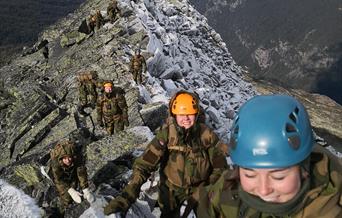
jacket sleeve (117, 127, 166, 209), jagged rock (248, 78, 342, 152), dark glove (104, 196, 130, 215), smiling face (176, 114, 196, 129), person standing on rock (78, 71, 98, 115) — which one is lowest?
jagged rock (248, 78, 342, 152)

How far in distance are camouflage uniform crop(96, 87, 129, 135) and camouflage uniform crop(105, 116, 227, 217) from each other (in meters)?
11.4

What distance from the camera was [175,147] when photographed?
7.43 meters

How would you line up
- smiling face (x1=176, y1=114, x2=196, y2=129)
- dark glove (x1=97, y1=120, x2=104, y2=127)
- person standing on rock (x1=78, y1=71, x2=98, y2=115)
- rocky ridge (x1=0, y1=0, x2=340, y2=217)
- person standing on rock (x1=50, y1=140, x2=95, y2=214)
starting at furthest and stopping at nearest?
1. person standing on rock (x1=78, y1=71, x2=98, y2=115)
2. dark glove (x1=97, y1=120, x2=104, y2=127)
3. rocky ridge (x1=0, y1=0, x2=340, y2=217)
4. person standing on rock (x1=50, y1=140, x2=95, y2=214)
5. smiling face (x1=176, y1=114, x2=196, y2=129)

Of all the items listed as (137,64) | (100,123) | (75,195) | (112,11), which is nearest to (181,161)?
(75,195)

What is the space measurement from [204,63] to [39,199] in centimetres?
3493

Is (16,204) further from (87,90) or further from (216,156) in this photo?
(87,90)

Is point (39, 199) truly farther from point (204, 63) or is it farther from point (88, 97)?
point (204, 63)

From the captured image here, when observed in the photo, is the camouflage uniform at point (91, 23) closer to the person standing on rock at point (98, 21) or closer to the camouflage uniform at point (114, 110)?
the person standing on rock at point (98, 21)

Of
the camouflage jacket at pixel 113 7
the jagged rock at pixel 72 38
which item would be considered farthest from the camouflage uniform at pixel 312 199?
the jagged rock at pixel 72 38

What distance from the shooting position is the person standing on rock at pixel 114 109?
62.7 feet

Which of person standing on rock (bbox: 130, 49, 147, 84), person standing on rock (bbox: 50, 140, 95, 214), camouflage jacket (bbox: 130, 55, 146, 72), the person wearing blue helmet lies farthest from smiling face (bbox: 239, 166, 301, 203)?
camouflage jacket (bbox: 130, 55, 146, 72)

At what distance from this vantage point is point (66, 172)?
1241 centimetres

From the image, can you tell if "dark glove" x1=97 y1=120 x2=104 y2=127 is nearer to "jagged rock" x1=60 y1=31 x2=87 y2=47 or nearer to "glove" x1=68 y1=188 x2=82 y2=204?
"glove" x1=68 y1=188 x2=82 y2=204

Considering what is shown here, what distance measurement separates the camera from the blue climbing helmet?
359 cm
